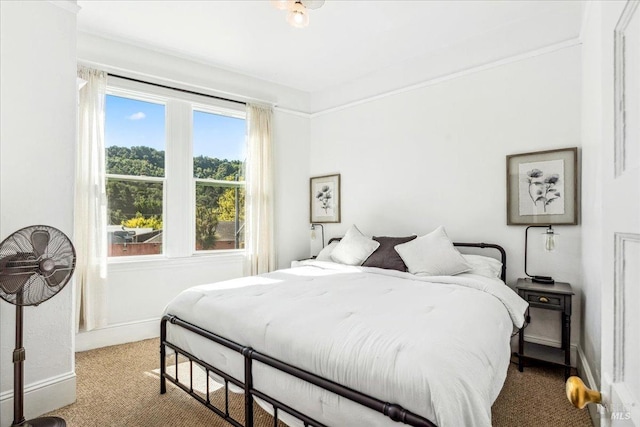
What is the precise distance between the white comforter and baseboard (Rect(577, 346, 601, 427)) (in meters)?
0.57

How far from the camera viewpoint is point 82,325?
10.8ft

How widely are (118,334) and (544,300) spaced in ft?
12.4

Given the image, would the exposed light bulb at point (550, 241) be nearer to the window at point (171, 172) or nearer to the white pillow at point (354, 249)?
the white pillow at point (354, 249)

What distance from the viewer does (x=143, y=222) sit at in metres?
3.79

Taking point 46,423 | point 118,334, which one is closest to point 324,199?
point 118,334

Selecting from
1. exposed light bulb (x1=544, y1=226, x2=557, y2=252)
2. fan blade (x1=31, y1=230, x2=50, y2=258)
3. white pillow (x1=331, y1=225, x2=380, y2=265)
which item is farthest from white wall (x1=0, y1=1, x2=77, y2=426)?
exposed light bulb (x1=544, y1=226, x2=557, y2=252)

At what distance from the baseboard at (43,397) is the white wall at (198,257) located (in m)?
1.06

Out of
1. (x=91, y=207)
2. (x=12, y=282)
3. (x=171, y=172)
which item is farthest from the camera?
(x=171, y=172)

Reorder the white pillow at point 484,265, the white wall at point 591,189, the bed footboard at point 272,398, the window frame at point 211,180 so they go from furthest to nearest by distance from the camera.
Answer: the window frame at point 211,180
the white pillow at point 484,265
the white wall at point 591,189
the bed footboard at point 272,398

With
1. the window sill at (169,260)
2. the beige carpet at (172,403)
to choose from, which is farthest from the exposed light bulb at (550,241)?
the window sill at (169,260)

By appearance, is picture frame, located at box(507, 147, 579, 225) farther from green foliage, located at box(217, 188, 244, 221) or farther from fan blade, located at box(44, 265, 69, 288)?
fan blade, located at box(44, 265, 69, 288)

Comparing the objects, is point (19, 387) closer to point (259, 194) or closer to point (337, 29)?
point (259, 194)

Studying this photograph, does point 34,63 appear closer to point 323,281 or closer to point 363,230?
point 323,281

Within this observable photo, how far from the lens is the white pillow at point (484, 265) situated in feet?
9.75
